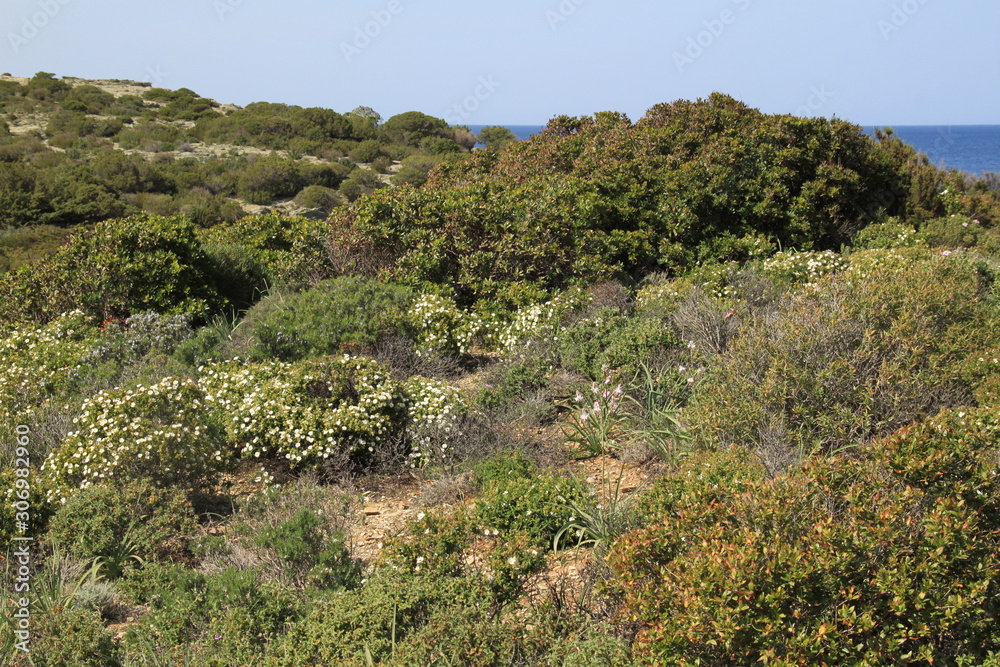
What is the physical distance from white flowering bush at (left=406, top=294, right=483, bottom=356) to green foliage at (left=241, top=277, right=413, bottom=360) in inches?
7.0

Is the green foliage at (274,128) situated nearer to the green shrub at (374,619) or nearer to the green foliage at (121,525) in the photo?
the green foliage at (121,525)

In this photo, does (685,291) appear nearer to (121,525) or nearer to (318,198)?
(121,525)

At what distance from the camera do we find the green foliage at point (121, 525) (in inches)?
167

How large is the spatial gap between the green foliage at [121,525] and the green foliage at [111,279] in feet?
12.0

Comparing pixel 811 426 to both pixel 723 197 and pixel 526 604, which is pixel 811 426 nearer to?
pixel 526 604

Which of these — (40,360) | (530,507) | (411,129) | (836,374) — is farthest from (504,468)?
(411,129)

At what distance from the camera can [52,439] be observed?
5.64m

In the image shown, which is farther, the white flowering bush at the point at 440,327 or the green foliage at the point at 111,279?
the green foliage at the point at 111,279

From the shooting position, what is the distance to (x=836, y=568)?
2746mm

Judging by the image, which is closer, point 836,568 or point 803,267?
point 836,568

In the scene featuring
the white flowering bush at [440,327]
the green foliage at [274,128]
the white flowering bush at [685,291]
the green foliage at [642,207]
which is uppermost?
the green foliage at [274,128]

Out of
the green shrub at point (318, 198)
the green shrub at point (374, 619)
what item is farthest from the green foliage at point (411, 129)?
the green shrub at point (374, 619)

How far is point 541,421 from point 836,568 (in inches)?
124

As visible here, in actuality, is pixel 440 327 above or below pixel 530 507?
above
